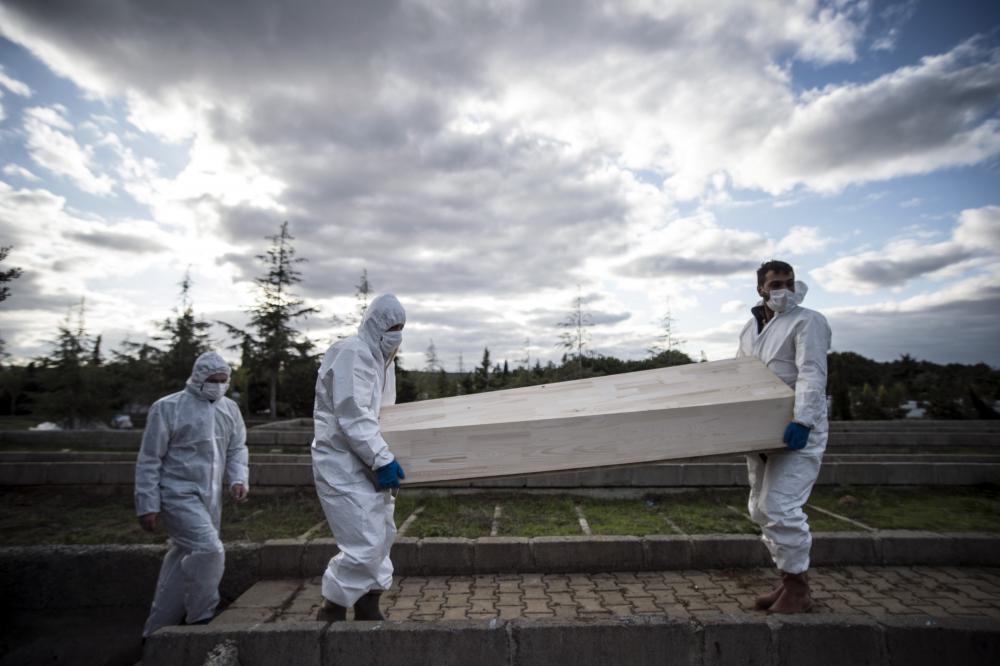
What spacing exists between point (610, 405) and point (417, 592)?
231 cm

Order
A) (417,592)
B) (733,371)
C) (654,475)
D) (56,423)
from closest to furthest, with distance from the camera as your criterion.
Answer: (733,371) < (417,592) < (654,475) < (56,423)

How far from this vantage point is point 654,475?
6.84 meters

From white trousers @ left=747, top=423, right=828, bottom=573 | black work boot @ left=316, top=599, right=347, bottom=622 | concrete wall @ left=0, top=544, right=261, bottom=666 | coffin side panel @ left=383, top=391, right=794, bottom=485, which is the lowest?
concrete wall @ left=0, top=544, right=261, bottom=666

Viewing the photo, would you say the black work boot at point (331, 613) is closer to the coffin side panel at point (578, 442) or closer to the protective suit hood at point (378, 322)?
the coffin side panel at point (578, 442)

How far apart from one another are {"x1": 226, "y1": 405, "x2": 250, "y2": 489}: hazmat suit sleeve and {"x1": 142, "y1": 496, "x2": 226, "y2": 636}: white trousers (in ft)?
1.42

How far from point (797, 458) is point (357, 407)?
9.55ft

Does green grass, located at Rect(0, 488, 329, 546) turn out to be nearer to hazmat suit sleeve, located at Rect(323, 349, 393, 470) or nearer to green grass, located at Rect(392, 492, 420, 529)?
green grass, located at Rect(392, 492, 420, 529)

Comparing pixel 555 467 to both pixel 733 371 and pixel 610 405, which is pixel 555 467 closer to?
pixel 610 405

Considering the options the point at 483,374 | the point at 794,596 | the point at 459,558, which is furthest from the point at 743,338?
the point at 483,374

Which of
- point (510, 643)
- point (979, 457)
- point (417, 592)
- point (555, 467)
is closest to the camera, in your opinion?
point (510, 643)

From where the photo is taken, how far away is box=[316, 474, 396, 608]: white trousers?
→ 3047 mm

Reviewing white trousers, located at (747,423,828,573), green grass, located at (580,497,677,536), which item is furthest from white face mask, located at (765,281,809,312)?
green grass, located at (580,497,677,536)

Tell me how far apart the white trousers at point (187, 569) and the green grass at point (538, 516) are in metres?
2.63

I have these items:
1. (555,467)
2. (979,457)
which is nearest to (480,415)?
(555,467)
